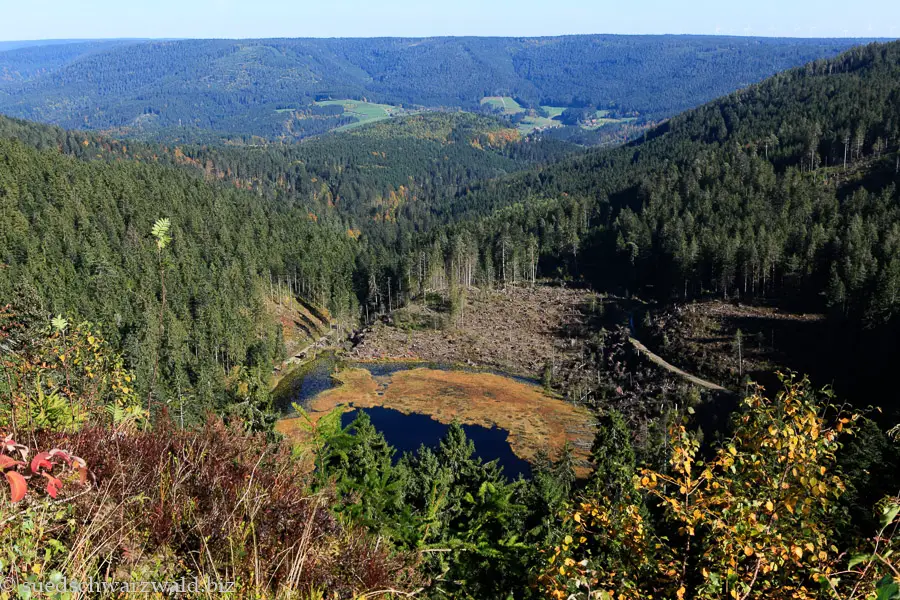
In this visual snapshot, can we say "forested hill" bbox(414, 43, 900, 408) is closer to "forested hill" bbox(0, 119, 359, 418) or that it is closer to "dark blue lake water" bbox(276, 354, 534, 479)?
"forested hill" bbox(0, 119, 359, 418)

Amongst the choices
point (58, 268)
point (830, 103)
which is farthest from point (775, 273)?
point (58, 268)

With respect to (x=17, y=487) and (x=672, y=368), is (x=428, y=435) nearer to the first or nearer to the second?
(x=672, y=368)

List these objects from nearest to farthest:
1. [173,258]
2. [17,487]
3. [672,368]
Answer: [17,487] < [173,258] < [672,368]

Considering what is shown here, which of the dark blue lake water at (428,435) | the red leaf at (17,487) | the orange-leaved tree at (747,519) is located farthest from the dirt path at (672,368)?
the red leaf at (17,487)

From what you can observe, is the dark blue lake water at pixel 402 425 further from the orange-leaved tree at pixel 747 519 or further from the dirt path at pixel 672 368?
the orange-leaved tree at pixel 747 519

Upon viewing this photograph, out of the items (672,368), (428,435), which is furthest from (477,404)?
(672,368)

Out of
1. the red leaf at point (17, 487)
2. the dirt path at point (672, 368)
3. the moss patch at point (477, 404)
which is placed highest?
the red leaf at point (17, 487)
